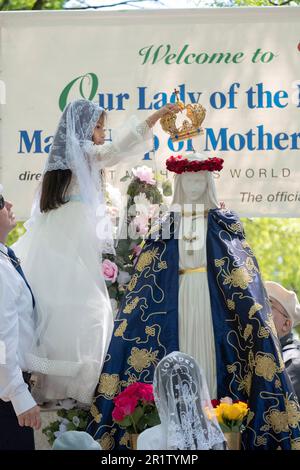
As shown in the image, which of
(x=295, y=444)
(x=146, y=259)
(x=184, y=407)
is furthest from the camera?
(x=146, y=259)

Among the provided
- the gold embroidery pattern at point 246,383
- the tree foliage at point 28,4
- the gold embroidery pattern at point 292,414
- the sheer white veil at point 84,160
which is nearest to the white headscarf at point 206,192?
the sheer white veil at point 84,160

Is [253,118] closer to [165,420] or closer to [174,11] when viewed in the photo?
[174,11]

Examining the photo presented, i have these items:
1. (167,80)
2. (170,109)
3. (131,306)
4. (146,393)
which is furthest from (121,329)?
(167,80)

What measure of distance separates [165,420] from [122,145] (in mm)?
2388

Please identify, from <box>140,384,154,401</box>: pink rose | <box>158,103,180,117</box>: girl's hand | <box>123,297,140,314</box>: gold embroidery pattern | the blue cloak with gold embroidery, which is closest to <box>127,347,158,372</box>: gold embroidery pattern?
the blue cloak with gold embroidery

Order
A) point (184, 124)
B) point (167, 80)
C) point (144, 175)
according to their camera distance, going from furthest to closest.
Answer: point (167, 80), point (144, 175), point (184, 124)

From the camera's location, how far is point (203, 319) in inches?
292

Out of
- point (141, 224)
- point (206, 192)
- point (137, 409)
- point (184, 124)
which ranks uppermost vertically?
point (184, 124)

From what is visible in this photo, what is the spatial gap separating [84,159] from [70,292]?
863 millimetres

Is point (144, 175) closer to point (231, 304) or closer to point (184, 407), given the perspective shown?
point (231, 304)

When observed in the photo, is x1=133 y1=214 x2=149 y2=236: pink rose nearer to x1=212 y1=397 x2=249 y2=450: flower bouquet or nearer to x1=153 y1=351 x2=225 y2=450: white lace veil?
x1=212 y1=397 x2=249 y2=450: flower bouquet

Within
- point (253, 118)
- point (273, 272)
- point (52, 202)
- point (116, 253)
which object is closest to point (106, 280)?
point (116, 253)

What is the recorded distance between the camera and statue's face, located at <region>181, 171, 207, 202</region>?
24.9ft

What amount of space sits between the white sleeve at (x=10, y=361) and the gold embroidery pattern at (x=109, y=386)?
0.88 metres
